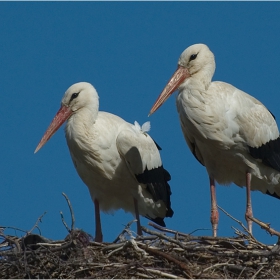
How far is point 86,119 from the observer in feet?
42.3

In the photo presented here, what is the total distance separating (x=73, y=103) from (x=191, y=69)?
1.32 m

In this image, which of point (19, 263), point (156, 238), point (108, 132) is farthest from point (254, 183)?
point (19, 263)

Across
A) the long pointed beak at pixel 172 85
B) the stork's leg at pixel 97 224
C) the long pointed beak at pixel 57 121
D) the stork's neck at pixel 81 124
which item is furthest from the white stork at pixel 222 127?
the stork's leg at pixel 97 224

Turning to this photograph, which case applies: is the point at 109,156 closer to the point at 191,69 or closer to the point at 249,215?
the point at 191,69

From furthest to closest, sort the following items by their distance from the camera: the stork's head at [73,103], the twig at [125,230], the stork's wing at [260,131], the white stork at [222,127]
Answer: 1. the stork's head at [73,103]
2. the stork's wing at [260,131]
3. the white stork at [222,127]
4. the twig at [125,230]

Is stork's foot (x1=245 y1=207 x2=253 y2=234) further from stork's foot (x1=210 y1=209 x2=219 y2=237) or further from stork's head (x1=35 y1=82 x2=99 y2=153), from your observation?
stork's head (x1=35 y1=82 x2=99 y2=153)

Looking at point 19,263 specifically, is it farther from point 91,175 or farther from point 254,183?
point 254,183

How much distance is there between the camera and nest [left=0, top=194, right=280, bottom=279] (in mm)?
Result: 10734

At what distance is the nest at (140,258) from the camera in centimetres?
1073

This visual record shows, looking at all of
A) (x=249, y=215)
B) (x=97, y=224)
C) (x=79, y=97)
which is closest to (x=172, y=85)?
(x=79, y=97)

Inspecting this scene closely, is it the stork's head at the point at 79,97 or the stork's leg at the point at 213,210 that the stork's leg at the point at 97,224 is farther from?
the stork's leg at the point at 213,210

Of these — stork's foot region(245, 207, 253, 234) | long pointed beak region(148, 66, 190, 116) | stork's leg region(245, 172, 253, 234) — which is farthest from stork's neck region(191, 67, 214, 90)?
stork's foot region(245, 207, 253, 234)

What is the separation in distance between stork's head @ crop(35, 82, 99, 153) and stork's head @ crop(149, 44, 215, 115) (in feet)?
2.21

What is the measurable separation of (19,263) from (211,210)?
2991mm
